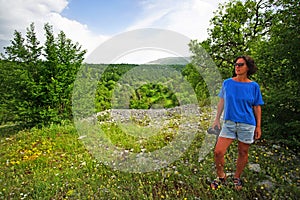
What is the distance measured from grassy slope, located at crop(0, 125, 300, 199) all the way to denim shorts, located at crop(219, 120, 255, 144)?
2.74 feet

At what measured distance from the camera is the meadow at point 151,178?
3.98 meters

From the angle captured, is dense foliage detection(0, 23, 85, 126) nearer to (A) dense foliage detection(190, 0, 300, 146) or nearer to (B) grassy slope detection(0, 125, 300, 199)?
(B) grassy slope detection(0, 125, 300, 199)

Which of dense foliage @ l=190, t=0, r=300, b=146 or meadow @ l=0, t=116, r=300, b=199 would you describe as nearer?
meadow @ l=0, t=116, r=300, b=199

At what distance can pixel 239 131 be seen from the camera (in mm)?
3730

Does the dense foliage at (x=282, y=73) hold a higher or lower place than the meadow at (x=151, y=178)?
higher

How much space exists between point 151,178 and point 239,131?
1.88 m

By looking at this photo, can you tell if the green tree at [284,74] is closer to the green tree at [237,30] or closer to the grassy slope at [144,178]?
the grassy slope at [144,178]

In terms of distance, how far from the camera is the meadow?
398cm

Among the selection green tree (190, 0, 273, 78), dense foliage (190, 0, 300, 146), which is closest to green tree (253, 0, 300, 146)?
dense foliage (190, 0, 300, 146)

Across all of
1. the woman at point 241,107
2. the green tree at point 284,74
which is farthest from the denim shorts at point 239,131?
the green tree at point 284,74

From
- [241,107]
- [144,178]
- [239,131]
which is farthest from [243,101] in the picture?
[144,178]

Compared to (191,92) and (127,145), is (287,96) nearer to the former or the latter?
(127,145)

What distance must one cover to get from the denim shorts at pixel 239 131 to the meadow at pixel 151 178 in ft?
2.74

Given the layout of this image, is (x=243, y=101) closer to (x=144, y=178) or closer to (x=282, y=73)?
(x=144, y=178)
